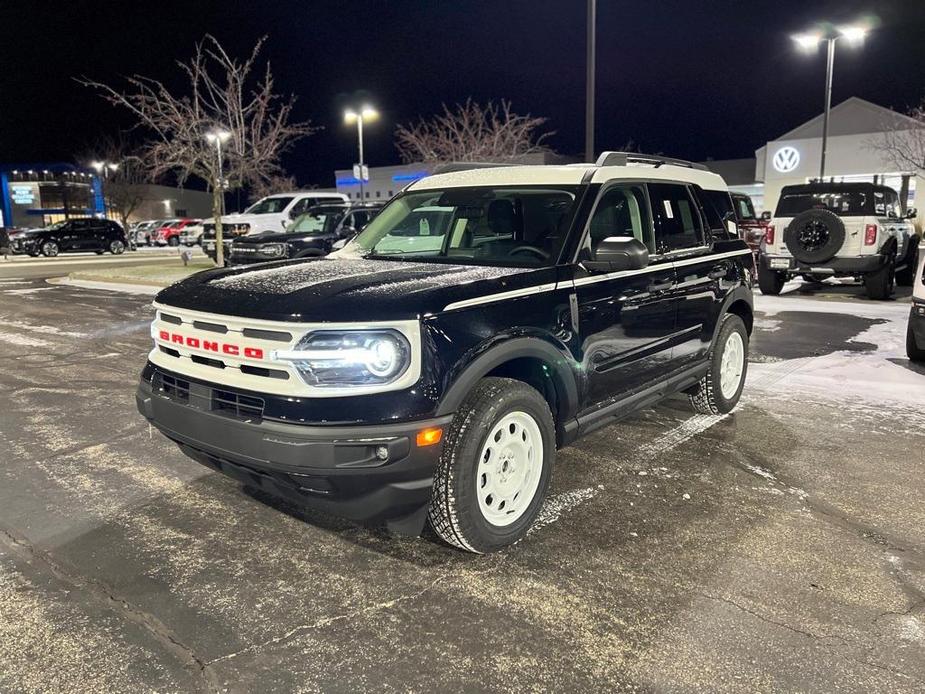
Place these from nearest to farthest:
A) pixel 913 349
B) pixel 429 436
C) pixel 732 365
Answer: pixel 429 436 → pixel 732 365 → pixel 913 349

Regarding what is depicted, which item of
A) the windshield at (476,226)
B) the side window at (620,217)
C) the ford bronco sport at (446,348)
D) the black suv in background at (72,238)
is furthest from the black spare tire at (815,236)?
the black suv in background at (72,238)

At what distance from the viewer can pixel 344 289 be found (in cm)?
324

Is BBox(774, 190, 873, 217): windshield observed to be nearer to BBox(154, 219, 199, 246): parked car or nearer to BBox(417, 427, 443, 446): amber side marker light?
BBox(417, 427, 443, 446): amber side marker light

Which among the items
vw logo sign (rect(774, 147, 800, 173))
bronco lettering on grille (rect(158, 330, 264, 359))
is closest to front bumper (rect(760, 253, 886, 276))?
bronco lettering on grille (rect(158, 330, 264, 359))

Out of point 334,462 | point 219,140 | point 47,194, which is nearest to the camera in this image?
point 334,462

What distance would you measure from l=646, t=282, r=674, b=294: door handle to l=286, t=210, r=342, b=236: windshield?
1070 cm

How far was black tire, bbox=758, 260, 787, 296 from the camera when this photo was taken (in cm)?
1365

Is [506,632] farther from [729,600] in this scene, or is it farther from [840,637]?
[840,637]

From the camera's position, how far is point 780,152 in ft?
123

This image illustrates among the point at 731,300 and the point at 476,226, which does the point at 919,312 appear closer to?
the point at 731,300

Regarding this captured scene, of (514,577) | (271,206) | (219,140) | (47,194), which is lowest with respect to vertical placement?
(514,577)

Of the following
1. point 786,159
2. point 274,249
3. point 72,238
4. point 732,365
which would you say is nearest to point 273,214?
point 274,249

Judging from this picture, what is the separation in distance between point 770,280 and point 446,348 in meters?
12.4

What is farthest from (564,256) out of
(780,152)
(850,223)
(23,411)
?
(780,152)
